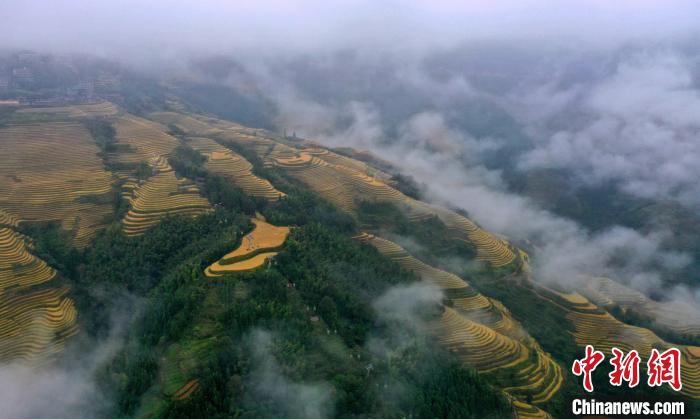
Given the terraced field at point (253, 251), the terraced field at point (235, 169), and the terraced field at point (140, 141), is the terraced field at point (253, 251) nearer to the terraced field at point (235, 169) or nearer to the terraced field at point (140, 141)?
the terraced field at point (235, 169)

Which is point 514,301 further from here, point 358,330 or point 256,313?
point 256,313

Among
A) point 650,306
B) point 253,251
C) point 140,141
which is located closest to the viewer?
point 253,251

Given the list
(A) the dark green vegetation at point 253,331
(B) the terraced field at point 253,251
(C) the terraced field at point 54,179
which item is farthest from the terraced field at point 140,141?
(B) the terraced field at point 253,251

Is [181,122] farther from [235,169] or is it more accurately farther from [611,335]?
[611,335]

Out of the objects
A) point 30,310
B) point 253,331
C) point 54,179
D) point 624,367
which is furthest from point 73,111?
point 624,367

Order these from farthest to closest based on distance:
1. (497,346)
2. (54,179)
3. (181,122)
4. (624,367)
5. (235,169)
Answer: (181,122) < (235,169) < (54,179) < (497,346) < (624,367)

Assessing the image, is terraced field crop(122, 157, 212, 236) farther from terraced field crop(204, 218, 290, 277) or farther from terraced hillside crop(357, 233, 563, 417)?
terraced hillside crop(357, 233, 563, 417)
